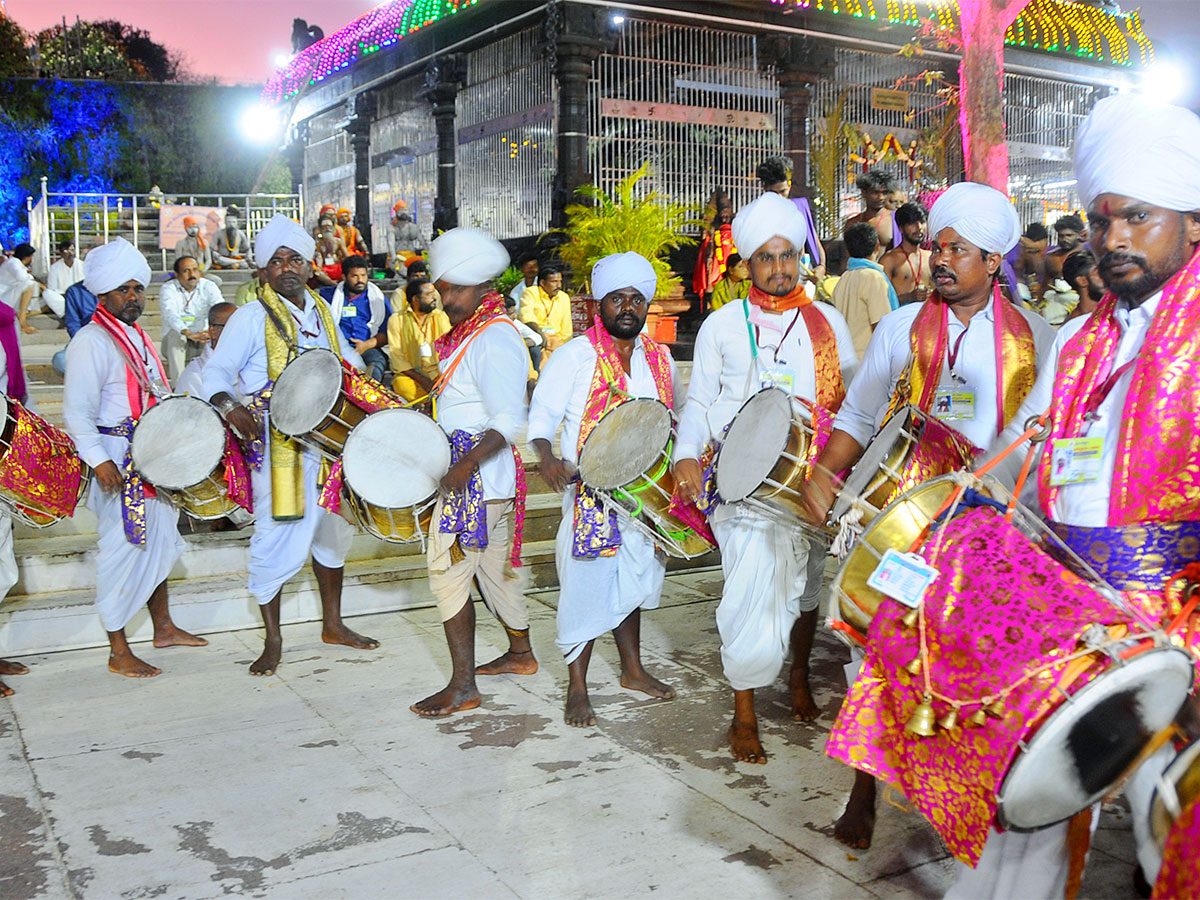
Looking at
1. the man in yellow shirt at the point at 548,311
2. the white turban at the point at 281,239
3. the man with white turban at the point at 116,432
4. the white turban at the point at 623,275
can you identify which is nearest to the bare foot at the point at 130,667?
the man with white turban at the point at 116,432

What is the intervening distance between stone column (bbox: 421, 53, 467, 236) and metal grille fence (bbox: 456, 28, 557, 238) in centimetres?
12

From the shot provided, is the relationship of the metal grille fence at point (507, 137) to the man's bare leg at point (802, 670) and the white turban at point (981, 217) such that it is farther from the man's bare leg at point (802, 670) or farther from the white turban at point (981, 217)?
the white turban at point (981, 217)

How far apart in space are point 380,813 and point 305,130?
2343 centimetres

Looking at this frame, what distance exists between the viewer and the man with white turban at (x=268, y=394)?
5285mm

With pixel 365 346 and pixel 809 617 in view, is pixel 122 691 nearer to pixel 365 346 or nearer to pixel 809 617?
pixel 809 617

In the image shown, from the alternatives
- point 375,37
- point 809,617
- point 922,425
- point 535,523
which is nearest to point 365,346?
point 535,523

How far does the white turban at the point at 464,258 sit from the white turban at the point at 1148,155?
262 cm

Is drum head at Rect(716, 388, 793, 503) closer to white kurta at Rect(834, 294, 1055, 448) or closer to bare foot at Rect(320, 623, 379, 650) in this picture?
white kurta at Rect(834, 294, 1055, 448)

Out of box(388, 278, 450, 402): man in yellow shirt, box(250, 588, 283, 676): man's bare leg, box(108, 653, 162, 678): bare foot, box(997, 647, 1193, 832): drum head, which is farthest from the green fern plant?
box(997, 647, 1193, 832): drum head

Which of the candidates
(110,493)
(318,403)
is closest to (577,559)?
(318,403)

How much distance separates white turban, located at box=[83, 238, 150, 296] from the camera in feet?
17.3

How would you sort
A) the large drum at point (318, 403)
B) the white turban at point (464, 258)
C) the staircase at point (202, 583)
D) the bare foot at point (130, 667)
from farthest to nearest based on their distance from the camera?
the staircase at point (202, 583)
the bare foot at point (130, 667)
the large drum at point (318, 403)
the white turban at point (464, 258)

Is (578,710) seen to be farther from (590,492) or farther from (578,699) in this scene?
(590,492)

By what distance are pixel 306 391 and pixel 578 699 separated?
1.79m
